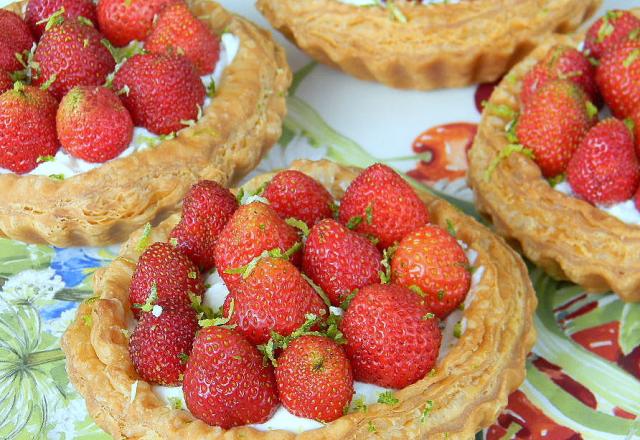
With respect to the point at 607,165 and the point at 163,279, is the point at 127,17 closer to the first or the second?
the point at 163,279

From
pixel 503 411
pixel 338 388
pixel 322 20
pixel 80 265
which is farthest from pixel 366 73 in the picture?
pixel 338 388

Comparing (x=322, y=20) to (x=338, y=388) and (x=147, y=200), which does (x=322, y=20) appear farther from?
(x=338, y=388)

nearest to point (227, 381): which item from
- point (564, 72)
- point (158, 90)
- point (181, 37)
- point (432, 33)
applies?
point (158, 90)

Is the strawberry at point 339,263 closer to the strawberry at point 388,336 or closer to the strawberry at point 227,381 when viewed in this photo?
the strawberry at point 388,336

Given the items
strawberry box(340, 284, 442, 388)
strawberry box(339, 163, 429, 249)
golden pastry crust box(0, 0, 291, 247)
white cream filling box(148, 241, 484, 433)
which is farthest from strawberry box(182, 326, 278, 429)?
golden pastry crust box(0, 0, 291, 247)

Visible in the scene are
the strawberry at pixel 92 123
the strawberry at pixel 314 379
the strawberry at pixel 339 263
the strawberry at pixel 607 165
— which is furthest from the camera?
the strawberry at pixel 92 123

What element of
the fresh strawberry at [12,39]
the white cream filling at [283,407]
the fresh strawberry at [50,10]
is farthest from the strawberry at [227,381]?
the fresh strawberry at [50,10]

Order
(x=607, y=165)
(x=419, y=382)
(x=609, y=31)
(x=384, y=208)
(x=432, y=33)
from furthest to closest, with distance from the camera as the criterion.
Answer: (x=432, y=33) < (x=609, y=31) < (x=607, y=165) < (x=384, y=208) < (x=419, y=382)
